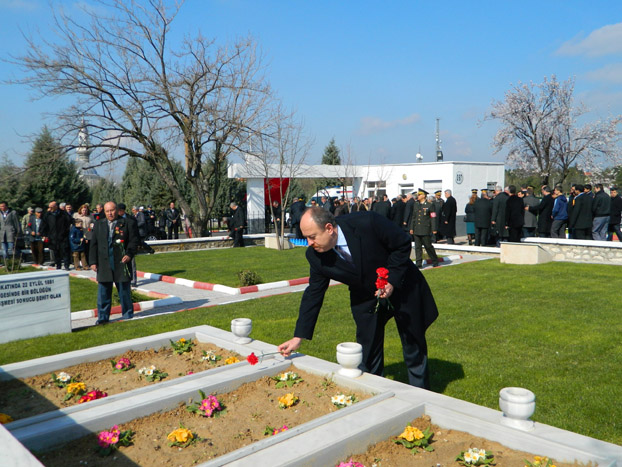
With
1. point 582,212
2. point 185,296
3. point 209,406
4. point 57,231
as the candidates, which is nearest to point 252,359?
point 209,406

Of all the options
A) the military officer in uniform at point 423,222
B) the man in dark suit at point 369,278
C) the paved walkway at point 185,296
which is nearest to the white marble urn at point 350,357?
the man in dark suit at point 369,278

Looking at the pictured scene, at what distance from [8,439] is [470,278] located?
10.4 meters

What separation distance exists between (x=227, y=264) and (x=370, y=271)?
12549 mm

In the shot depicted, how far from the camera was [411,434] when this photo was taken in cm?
337

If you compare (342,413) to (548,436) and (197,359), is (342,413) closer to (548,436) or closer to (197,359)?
(548,436)

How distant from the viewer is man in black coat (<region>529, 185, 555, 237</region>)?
16.9 m

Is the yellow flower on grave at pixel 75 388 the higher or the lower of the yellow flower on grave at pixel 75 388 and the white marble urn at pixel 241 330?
the lower

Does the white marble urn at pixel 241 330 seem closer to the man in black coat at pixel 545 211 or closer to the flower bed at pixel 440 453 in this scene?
the flower bed at pixel 440 453

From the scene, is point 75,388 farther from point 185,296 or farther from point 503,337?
point 185,296

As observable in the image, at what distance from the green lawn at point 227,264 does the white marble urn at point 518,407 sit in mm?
9271

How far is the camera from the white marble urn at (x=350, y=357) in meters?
4.23

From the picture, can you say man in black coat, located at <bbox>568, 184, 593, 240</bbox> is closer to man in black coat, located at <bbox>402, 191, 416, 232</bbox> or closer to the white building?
man in black coat, located at <bbox>402, 191, 416, 232</bbox>

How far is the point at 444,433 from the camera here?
3.52 meters

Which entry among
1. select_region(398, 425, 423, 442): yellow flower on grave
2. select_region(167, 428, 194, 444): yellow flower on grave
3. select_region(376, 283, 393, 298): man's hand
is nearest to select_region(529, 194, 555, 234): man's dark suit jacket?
select_region(376, 283, 393, 298): man's hand
